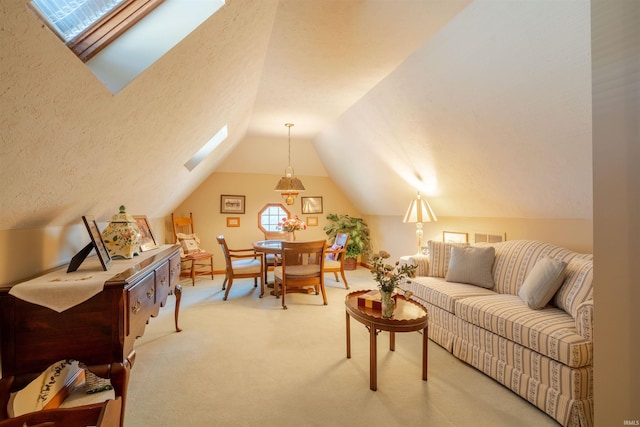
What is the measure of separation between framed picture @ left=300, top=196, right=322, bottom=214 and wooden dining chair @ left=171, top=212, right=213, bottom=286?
230 cm

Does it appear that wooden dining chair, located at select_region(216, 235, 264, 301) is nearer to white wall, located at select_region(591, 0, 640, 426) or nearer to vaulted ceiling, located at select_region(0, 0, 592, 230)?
vaulted ceiling, located at select_region(0, 0, 592, 230)

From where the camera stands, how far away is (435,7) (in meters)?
2.02

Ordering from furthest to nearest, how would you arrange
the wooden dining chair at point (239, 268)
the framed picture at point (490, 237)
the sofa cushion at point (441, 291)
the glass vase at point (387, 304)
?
1. the wooden dining chair at point (239, 268)
2. the framed picture at point (490, 237)
3. the sofa cushion at point (441, 291)
4. the glass vase at point (387, 304)

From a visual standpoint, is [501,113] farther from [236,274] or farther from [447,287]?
[236,274]

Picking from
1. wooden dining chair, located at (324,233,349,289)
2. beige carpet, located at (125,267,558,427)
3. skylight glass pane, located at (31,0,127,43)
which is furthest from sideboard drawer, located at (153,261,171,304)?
wooden dining chair, located at (324,233,349,289)

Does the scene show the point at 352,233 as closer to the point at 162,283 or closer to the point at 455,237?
the point at 455,237

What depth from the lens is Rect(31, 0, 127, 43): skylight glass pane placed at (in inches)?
38.1

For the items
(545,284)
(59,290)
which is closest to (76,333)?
(59,290)

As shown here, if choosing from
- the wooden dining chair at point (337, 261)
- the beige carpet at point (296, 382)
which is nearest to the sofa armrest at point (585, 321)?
the beige carpet at point (296, 382)

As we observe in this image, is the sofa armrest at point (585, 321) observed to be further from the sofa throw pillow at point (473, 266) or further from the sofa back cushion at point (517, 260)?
the sofa throw pillow at point (473, 266)

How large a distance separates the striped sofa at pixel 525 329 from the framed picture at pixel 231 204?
13.7ft

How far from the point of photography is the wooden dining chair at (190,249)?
5.29 m

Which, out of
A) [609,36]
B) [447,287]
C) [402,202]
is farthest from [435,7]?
[402,202]

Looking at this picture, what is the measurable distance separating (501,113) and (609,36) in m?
1.52
